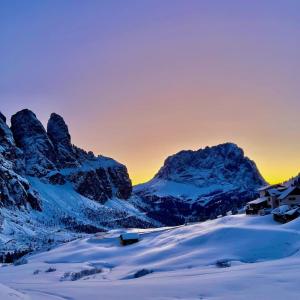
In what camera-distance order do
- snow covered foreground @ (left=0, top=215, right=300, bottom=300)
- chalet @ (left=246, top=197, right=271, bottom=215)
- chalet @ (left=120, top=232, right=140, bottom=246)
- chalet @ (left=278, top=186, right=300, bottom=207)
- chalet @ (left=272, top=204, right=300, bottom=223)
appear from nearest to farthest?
snow covered foreground @ (left=0, top=215, right=300, bottom=300) < chalet @ (left=272, top=204, right=300, bottom=223) < chalet @ (left=120, top=232, right=140, bottom=246) < chalet @ (left=278, top=186, right=300, bottom=207) < chalet @ (left=246, top=197, right=271, bottom=215)

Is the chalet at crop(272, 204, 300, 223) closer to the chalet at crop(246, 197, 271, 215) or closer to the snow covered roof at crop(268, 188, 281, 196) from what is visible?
the snow covered roof at crop(268, 188, 281, 196)

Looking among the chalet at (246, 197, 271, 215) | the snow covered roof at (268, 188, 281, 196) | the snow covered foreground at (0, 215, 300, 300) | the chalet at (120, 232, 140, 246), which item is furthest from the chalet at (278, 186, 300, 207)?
the chalet at (120, 232, 140, 246)

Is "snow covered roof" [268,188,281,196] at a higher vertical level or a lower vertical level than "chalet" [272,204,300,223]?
higher

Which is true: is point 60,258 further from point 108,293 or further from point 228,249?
point 108,293

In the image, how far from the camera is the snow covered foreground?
21.0 m

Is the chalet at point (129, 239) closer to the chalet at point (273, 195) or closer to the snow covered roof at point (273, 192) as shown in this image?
the chalet at point (273, 195)

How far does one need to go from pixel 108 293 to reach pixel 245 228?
48509 mm

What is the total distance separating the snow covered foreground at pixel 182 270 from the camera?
2102 cm

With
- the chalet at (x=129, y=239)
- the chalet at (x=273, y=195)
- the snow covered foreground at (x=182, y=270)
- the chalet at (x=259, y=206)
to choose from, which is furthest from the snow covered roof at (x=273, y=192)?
the chalet at (x=129, y=239)

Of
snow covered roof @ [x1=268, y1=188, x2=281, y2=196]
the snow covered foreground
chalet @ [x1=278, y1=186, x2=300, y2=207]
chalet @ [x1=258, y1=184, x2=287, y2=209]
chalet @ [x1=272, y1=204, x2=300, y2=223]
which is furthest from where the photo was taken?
snow covered roof @ [x1=268, y1=188, x2=281, y2=196]

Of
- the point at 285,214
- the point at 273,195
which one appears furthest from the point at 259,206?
the point at 285,214

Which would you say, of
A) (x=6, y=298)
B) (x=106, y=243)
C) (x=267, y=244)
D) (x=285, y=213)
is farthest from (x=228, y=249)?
(x=106, y=243)

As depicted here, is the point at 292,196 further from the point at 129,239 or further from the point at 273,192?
the point at 129,239

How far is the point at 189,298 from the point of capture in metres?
19.5
